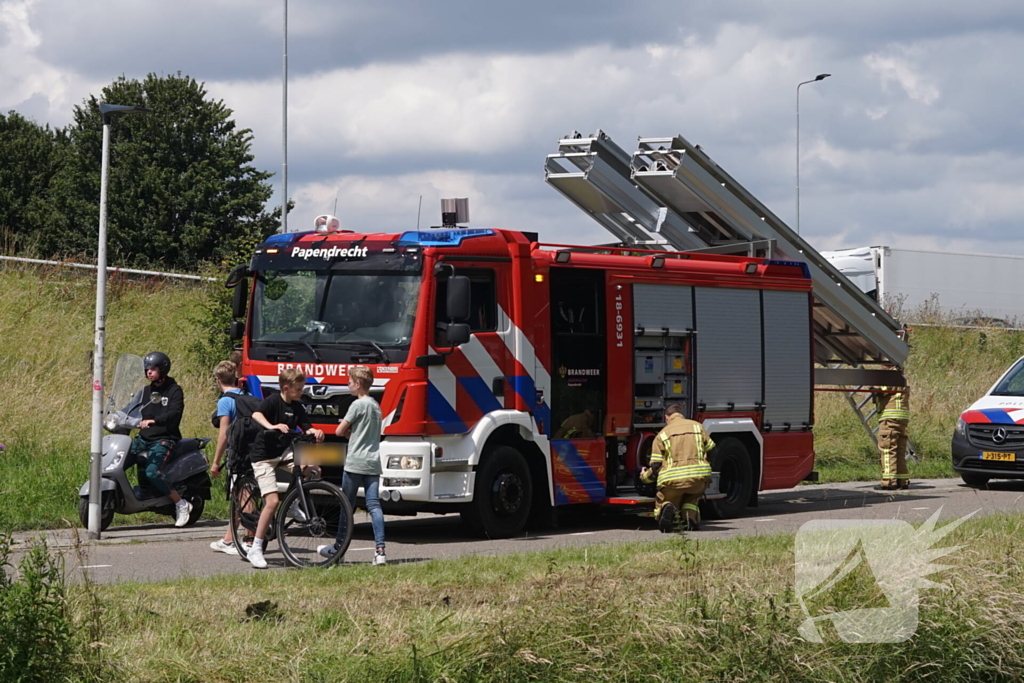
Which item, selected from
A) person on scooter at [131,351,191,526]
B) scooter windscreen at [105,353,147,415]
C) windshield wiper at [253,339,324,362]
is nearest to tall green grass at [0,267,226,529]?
person on scooter at [131,351,191,526]

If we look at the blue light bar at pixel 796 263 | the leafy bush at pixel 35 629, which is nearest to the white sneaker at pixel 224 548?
the leafy bush at pixel 35 629

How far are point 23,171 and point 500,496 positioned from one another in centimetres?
4087

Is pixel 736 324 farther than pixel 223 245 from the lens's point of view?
No

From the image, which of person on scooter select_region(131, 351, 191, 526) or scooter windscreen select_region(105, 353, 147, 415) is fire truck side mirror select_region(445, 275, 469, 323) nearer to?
person on scooter select_region(131, 351, 191, 526)

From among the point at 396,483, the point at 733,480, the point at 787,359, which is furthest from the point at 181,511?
the point at 787,359

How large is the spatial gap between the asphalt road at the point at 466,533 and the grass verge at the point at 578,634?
978 mm

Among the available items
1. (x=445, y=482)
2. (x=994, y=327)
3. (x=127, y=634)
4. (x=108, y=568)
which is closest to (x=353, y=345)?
(x=445, y=482)

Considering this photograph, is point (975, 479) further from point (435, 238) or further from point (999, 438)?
point (435, 238)

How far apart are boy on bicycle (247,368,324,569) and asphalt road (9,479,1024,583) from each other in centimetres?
37

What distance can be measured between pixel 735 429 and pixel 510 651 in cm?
900

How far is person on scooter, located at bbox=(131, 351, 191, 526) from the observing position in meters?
13.6

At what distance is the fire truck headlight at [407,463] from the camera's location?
12.5 meters

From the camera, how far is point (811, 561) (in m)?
7.94

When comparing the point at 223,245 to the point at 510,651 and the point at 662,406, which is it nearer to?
the point at 662,406
